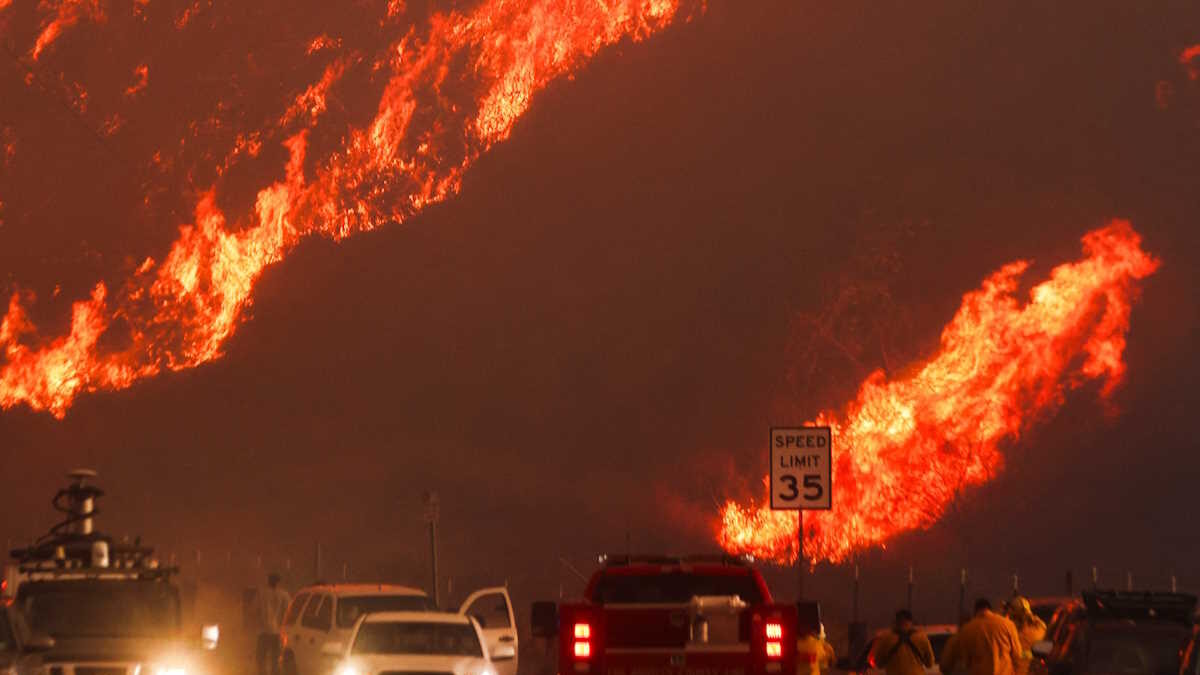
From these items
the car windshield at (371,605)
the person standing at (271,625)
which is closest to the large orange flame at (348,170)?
the person standing at (271,625)

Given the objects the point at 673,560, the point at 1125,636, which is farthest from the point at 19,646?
the point at 1125,636

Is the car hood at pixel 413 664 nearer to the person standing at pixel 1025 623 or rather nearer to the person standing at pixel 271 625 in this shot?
the person standing at pixel 1025 623

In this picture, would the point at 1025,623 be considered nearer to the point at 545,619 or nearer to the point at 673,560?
the point at 673,560

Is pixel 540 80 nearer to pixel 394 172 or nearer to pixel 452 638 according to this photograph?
pixel 394 172

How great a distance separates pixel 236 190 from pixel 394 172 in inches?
148

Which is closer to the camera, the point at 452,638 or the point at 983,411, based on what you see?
the point at 452,638

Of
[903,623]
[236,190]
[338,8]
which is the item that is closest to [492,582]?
[236,190]

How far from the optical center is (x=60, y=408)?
5003 cm

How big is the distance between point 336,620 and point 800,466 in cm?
729

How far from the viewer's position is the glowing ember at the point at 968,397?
134 feet

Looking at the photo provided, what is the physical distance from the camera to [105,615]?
2350 centimetres

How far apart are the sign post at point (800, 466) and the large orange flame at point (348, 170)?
23796 millimetres

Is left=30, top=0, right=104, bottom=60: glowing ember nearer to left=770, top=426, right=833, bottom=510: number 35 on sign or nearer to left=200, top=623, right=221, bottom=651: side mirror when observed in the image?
Answer: left=200, top=623, right=221, bottom=651: side mirror

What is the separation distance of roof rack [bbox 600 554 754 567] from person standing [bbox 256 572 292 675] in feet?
37.7
